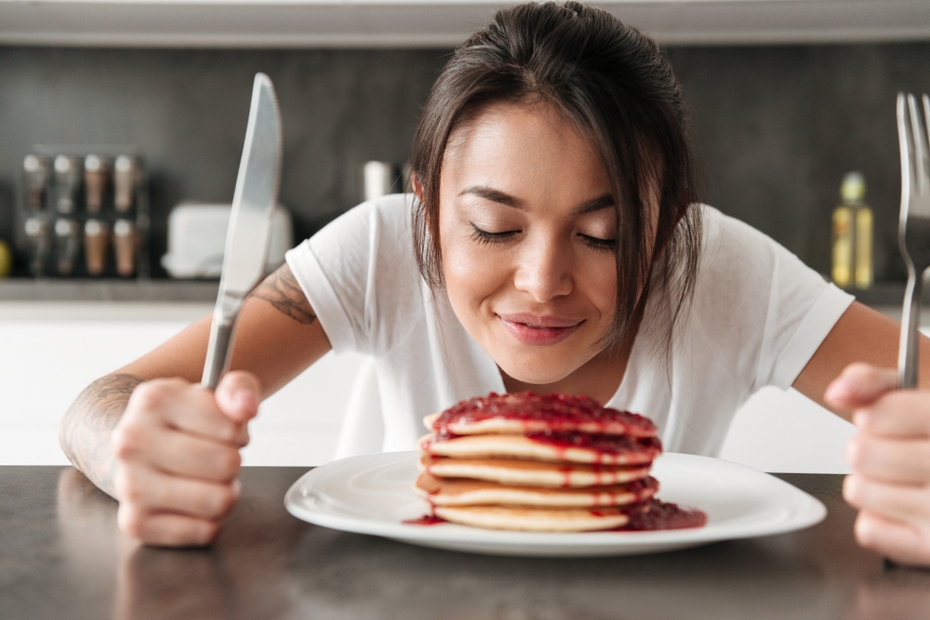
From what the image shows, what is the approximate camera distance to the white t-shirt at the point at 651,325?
1380 mm

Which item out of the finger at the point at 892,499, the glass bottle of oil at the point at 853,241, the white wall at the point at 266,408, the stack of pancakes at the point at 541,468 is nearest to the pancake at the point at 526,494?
the stack of pancakes at the point at 541,468

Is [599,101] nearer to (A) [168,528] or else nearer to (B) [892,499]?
(B) [892,499]

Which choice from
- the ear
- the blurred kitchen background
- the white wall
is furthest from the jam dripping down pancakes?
the blurred kitchen background

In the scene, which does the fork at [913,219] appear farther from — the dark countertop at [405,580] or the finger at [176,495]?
the finger at [176,495]

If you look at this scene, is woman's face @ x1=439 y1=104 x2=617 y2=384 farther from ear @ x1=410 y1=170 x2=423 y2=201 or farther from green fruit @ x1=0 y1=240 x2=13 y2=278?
green fruit @ x1=0 y1=240 x2=13 y2=278

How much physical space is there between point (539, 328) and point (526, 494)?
487 millimetres

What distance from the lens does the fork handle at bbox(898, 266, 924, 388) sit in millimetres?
594

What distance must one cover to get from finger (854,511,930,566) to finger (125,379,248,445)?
1.53 ft

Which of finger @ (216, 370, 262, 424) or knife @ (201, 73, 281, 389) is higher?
knife @ (201, 73, 281, 389)

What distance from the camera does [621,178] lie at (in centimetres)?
98

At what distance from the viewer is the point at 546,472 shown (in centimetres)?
63

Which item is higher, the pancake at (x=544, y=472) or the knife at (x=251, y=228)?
the knife at (x=251, y=228)

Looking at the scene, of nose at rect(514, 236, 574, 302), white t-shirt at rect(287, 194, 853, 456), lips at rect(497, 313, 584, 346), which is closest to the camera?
nose at rect(514, 236, 574, 302)

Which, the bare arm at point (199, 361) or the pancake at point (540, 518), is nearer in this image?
the pancake at point (540, 518)
